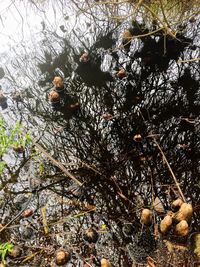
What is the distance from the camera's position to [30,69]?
4434mm

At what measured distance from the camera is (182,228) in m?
2.06

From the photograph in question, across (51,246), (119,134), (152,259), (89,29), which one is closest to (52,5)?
(89,29)

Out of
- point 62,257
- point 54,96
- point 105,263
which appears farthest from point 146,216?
point 54,96

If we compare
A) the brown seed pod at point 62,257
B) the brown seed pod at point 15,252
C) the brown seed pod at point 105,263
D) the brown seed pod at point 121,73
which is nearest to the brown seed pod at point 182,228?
the brown seed pod at point 105,263

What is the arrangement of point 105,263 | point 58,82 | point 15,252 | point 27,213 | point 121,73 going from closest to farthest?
point 105,263 → point 15,252 → point 27,213 → point 58,82 → point 121,73

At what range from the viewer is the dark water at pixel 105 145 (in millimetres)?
2262

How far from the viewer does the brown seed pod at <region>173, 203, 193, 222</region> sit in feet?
6.91

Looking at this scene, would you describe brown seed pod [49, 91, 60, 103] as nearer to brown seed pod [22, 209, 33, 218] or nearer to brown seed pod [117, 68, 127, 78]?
brown seed pod [117, 68, 127, 78]

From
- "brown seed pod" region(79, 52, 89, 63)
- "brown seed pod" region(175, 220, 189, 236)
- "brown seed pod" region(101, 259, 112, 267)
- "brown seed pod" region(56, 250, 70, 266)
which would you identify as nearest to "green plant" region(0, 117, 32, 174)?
"brown seed pod" region(56, 250, 70, 266)

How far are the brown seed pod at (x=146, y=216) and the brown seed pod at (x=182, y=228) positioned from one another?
0.71 ft

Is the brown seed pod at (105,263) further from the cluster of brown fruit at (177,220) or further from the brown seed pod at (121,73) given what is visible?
the brown seed pod at (121,73)

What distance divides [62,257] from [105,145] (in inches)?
49.1

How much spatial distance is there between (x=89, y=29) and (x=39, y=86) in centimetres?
177

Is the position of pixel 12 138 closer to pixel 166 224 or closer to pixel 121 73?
pixel 121 73
